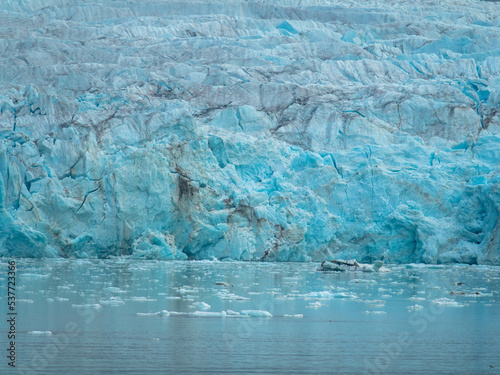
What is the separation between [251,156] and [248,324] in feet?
37.7

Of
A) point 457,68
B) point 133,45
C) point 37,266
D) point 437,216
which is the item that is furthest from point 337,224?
point 133,45

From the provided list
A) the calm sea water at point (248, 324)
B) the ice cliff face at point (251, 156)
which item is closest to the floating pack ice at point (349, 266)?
the calm sea water at point (248, 324)

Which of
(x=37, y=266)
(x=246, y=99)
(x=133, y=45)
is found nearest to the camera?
(x=37, y=266)

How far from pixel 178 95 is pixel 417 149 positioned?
289 inches

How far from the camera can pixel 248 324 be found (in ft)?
29.5

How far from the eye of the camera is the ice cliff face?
18.6 metres

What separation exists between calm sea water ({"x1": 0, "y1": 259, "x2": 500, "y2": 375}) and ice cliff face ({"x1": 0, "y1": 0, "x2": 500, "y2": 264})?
332 cm

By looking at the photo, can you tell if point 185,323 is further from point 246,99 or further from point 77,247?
point 246,99

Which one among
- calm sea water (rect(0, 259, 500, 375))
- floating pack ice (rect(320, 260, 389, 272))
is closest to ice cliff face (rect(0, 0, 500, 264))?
floating pack ice (rect(320, 260, 389, 272))

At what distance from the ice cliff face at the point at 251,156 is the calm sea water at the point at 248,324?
3322 mm

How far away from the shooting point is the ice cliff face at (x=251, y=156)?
18578 mm

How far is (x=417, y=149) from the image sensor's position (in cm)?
2062

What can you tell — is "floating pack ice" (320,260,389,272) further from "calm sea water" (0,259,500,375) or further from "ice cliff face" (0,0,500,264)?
"ice cliff face" (0,0,500,264)

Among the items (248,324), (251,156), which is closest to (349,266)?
(251,156)
